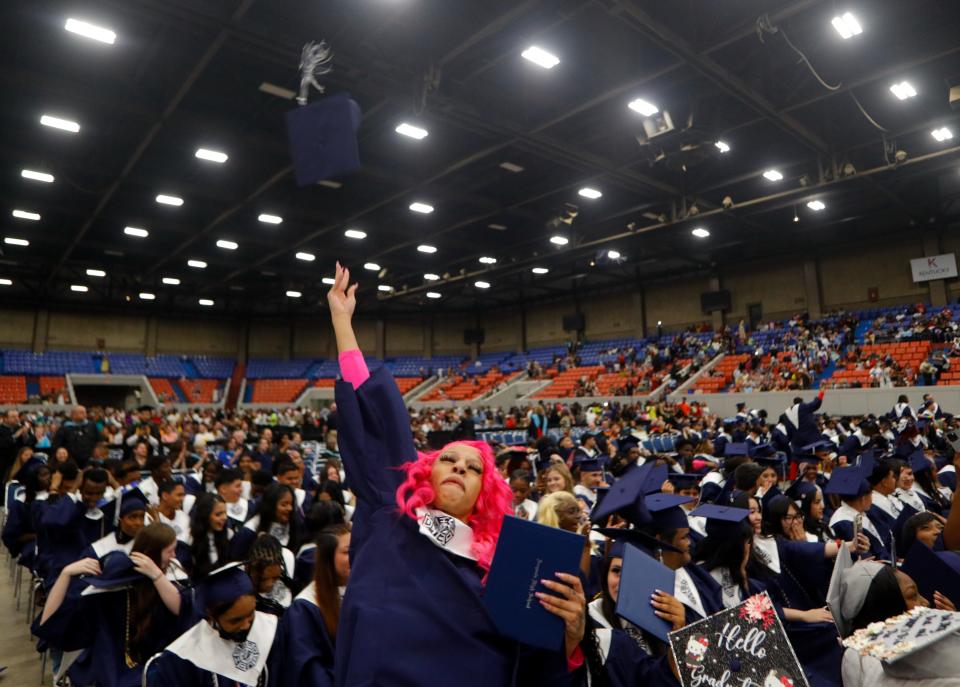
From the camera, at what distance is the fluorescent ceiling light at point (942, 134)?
12.7m

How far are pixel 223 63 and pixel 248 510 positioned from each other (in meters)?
7.85

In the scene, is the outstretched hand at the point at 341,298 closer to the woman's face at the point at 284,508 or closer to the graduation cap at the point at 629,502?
the graduation cap at the point at 629,502

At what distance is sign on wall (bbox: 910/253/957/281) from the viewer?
19.8 m

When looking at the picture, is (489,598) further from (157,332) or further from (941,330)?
(157,332)

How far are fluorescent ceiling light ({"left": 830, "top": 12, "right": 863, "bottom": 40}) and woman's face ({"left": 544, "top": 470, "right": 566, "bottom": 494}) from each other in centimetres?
801

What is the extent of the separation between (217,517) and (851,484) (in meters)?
4.59

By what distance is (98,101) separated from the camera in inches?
401

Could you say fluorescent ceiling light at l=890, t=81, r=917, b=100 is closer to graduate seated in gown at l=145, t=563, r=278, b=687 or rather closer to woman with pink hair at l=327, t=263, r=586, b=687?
woman with pink hair at l=327, t=263, r=586, b=687

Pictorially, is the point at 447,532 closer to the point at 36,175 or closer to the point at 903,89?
the point at 903,89

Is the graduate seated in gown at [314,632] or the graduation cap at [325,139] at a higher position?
the graduation cap at [325,139]

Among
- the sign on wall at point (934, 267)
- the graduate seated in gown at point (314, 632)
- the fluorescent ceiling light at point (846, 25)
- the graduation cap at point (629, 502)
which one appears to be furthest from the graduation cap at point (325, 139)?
the sign on wall at point (934, 267)

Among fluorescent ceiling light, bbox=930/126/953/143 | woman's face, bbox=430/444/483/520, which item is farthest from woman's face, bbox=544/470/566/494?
fluorescent ceiling light, bbox=930/126/953/143

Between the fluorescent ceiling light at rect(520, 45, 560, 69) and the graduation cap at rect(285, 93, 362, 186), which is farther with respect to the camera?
the fluorescent ceiling light at rect(520, 45, 560, 69)

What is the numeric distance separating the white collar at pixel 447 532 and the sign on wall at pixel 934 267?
24521 millimetres
